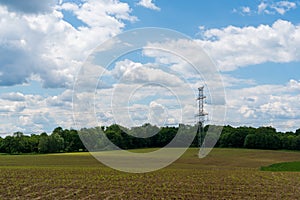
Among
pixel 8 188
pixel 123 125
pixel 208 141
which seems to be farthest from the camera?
pixel 208 141

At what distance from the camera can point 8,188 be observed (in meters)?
25.3

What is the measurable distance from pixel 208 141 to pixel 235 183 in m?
61.1

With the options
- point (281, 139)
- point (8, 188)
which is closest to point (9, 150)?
point (281, 139)

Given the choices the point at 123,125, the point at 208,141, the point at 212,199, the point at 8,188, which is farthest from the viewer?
the point at 208,141

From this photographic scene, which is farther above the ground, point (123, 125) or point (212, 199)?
point (123, 125)

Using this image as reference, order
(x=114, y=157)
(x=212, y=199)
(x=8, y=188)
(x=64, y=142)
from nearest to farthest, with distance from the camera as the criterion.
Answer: (x=212, y=199) < (x=8, y=188) < (x=114, y=157) < (x=64, y=142)

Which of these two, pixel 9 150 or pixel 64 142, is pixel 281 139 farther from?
pixel 9 150

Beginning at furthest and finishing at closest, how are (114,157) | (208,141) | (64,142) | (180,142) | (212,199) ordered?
(64,142)
(208,141)
(114,157)
(180,142)
(212,199)

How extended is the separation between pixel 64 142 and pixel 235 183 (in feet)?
273

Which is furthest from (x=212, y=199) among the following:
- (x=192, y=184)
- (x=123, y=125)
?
(x=123, y=125)

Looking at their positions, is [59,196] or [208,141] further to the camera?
[208,141]

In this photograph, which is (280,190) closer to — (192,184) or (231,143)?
(192,184)

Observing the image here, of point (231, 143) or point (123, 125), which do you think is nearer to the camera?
point (123, 125)

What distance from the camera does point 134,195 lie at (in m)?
22.7
